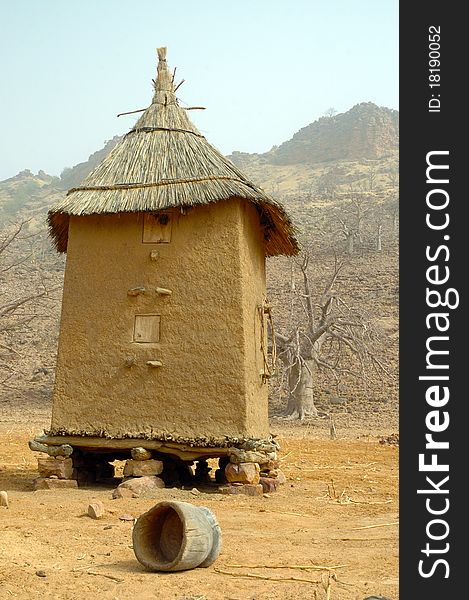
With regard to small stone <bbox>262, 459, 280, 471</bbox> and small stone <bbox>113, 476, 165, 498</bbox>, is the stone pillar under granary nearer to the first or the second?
small stone <bbox>262, 459, 280, 471</bbox>

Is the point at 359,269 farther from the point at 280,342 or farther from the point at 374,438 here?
the point at 374,438

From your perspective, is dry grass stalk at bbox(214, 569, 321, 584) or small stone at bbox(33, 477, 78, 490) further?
small stone at bbox(33, 477, 78, 490)

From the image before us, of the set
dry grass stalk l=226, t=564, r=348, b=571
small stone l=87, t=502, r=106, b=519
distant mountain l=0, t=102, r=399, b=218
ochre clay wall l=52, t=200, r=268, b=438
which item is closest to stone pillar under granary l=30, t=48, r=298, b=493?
ochre clay wall l=52, t=200, r=268, b=438

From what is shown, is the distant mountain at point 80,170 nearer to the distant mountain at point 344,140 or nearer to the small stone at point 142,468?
the distant mountain at point 344,140

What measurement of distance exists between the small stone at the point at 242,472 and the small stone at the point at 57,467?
194cm

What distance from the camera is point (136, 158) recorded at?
33.6 feet

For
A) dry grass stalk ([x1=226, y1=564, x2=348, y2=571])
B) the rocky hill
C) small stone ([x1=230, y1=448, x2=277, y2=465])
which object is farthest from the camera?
the rocky hill

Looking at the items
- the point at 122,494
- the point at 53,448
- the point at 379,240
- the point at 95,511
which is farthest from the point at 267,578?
the point at 379,240

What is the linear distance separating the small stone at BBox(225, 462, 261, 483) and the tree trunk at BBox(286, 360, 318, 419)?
12.1m

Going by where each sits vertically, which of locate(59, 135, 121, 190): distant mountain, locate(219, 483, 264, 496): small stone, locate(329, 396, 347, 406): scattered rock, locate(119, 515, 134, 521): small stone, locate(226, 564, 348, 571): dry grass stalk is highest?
locate(59, 135, 121, 190): distant mountain

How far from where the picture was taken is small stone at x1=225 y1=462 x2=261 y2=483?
909 centimetres

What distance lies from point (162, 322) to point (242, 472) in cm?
200

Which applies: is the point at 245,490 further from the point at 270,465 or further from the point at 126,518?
the point at 126,518

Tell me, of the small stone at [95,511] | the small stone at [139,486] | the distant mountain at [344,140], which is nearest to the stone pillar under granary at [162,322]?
the small stone at [139,486]
